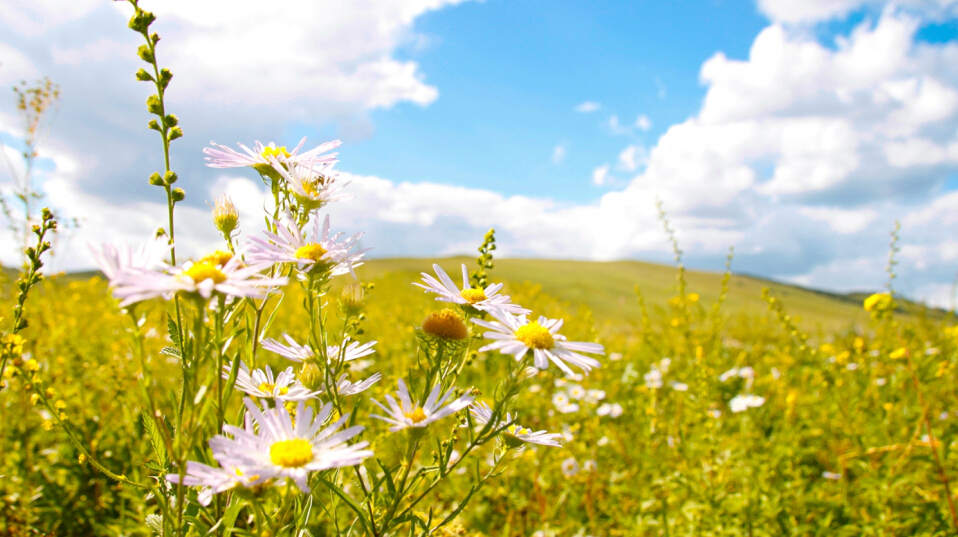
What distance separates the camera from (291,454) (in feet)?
2.46

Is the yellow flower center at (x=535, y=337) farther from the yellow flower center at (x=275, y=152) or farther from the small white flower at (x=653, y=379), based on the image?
the small white flower at (x=653, y=379)

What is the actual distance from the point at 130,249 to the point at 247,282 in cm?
22

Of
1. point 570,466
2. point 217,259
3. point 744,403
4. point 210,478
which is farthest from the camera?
point 744,403

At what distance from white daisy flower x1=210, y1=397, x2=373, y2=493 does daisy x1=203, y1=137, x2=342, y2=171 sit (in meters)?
0.53

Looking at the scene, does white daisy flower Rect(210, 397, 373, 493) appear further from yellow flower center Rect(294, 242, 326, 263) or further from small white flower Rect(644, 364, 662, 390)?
small white flower Rect(644, 364, 662, 390)

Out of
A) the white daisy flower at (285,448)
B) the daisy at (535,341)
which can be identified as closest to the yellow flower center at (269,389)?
the white daisy flower at (285,448)

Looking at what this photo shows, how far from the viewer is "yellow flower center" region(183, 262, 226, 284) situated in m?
0.74

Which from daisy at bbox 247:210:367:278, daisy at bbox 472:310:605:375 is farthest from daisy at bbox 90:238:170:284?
daisy at bbox 472:310:605:375

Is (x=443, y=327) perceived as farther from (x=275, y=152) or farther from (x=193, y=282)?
(x=275, y=152)

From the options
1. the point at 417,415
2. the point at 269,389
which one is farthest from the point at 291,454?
the point at 269,389

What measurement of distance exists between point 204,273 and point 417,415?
0.41 metres

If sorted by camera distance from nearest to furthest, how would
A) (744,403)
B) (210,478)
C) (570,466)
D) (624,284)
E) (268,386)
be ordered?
1. (210,478)
2. (268,386)
3. (570,466)
4. (744,403)
5. (624,284)

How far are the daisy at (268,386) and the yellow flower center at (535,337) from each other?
380mm

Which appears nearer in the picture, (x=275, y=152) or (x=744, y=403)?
(x=275, y=152)
